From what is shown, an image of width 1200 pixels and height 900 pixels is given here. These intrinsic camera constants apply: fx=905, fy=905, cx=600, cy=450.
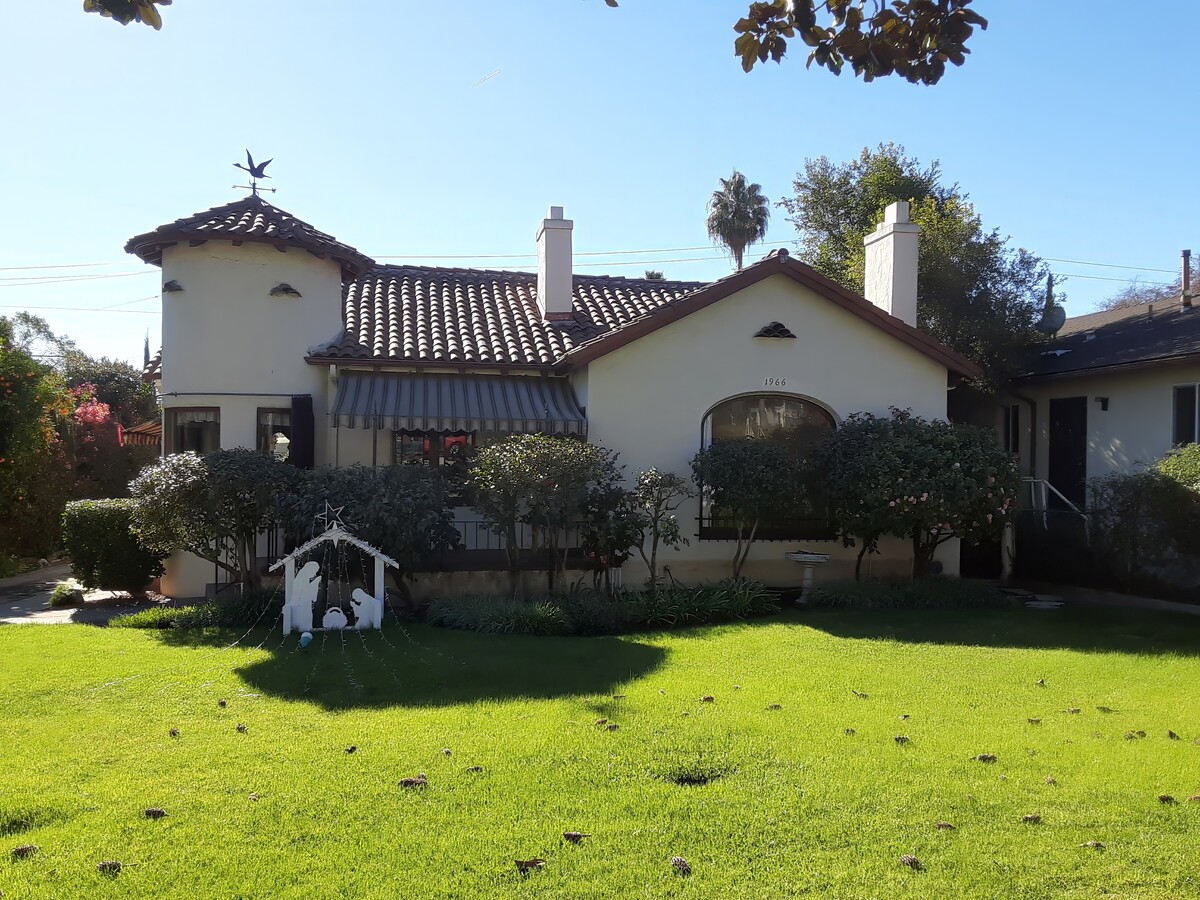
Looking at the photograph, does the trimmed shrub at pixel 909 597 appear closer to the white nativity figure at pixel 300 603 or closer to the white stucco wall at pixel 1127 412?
the white stucco wall at pixel 1127 412

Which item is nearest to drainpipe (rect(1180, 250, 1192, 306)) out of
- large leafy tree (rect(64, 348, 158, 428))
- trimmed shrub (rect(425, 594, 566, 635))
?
trimmed shrub (rect(425, 594, 566, 635))

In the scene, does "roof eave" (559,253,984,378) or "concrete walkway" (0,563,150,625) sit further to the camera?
"roof eave" (559,253,984,378)

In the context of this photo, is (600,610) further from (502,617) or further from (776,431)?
(776,431)

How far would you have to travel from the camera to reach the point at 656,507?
53.6ft

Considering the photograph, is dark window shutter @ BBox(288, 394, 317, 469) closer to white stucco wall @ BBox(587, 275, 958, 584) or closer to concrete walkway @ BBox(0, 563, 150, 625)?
concrete walkway @ BBox(0, 563, 150, 625)

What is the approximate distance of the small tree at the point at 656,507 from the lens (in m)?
16.2

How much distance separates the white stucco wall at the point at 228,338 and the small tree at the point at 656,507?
7.36 m

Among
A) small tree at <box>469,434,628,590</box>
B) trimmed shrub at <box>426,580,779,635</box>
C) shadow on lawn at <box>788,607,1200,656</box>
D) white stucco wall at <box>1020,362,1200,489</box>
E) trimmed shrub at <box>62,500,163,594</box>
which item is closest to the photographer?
shadow on lawn at <box>788,607,1200,656</box>

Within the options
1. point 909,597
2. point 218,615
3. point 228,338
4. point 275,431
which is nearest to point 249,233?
point 228,338

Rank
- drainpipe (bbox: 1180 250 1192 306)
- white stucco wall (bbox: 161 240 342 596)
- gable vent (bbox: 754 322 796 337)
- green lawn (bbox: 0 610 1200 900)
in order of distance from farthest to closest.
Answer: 1. drainpipe (bbox: 1180 250 1192 306)
2. gable vent (bbox: 754 322 796 337)
3. white stucco wall (bbox: 161 240 342 596)
4. green lawn (bbox: 0 610 1200 900)

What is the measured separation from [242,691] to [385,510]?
15.6 feet

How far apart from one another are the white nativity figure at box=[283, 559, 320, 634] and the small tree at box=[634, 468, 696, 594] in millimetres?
5730

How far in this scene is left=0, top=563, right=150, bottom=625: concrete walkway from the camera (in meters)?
15.7

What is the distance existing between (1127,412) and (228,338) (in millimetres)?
19662
